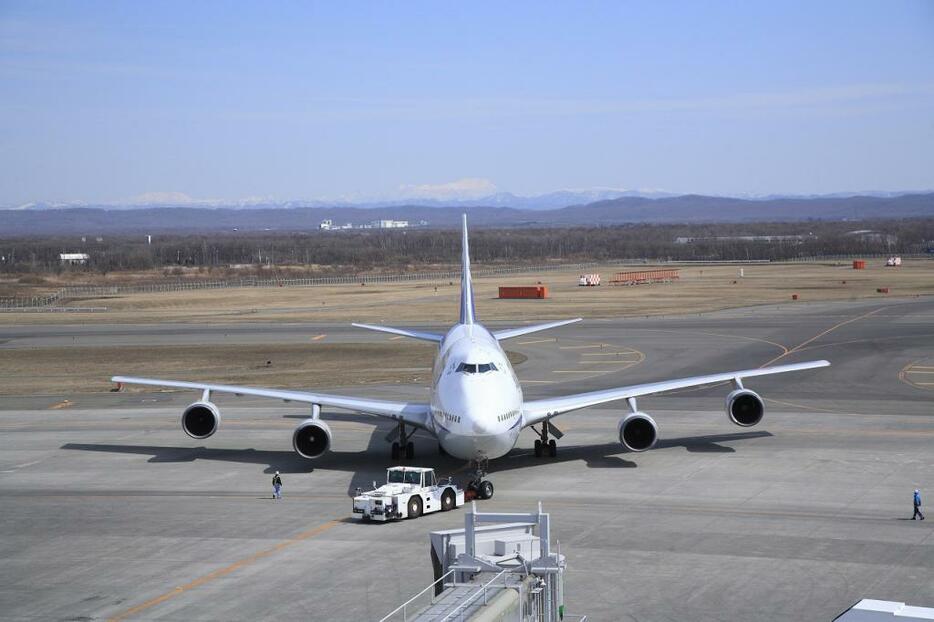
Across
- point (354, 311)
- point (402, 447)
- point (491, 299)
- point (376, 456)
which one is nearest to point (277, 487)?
point (402, 447)

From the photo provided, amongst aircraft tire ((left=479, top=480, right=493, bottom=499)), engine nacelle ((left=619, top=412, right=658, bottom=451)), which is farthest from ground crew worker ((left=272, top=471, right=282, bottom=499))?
engine nacelle ((left=619, top=412, right=658, bottom=451))

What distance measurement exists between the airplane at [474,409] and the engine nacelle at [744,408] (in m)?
0.04

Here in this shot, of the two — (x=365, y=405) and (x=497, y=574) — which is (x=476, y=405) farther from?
(x=497, y=574)

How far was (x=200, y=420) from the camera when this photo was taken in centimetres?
4497

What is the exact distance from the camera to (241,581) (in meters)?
28.9

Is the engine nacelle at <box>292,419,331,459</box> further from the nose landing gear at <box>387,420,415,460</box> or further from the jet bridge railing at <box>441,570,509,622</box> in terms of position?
the jet bridge railing at <box>441,570,509,622</box>

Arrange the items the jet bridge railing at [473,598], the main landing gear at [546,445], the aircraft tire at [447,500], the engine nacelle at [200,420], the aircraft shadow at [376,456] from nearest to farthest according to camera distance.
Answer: the jet bridge railing at [473,598], the aircraft tire at [447,500], the aircraft shadow at [376,456], the main landing gear at [546,445], the engine nacelle at [200,420]

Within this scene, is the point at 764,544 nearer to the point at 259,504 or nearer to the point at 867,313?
the point at 259,504

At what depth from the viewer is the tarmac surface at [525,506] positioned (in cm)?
2720

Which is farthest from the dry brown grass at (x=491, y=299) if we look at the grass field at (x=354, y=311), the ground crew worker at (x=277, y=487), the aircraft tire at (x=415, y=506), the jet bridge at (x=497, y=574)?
the jet bridge at (x=497, y=574)

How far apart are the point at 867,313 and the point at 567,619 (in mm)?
81078

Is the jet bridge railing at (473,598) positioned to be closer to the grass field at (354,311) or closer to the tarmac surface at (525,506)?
the tarmac surface at (525,506)

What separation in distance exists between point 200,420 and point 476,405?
1365 centimetres

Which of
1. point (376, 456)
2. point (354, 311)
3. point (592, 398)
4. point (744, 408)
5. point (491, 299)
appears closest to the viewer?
point (592, 398)
